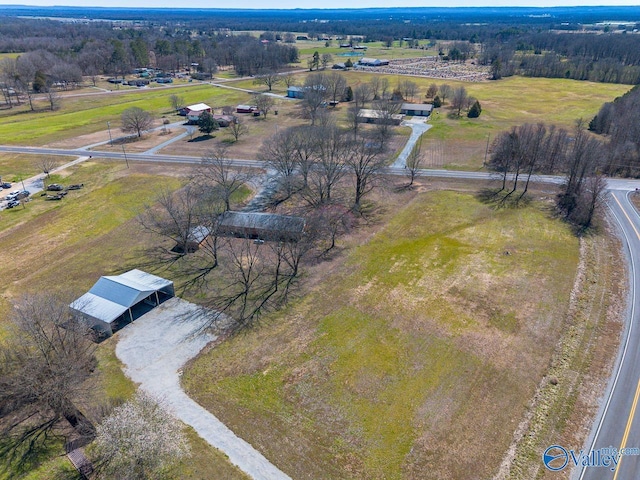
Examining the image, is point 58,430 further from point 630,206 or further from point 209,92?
point 209,92

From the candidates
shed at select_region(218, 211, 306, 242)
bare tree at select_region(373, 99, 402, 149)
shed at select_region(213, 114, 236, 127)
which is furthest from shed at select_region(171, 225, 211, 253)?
shed at select_region(213, 114, 236, 127)

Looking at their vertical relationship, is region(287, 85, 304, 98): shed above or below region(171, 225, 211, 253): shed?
above

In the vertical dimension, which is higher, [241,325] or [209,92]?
[209,92]

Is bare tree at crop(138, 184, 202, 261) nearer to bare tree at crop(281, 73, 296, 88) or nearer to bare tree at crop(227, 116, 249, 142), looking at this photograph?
bare tree at crop(227, 116, 249, 142)

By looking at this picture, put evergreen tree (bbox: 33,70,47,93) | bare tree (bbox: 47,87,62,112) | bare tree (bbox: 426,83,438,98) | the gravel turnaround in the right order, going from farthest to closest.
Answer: bare tree (bbox: 426,83,438,98) < evergreen tree (bbox: 33,70,47,93) < bare tree (bbox: 47,87,62,112) < the gravel turnaround

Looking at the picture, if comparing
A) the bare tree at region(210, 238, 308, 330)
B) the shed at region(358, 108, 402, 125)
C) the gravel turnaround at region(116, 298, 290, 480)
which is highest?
the shed at region(358, 108, 402, 125)

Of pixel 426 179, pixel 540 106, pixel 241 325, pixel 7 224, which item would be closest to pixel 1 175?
pixel 7 224

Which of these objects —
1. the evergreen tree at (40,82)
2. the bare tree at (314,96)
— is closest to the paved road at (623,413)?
the bare tree at (314,96)
